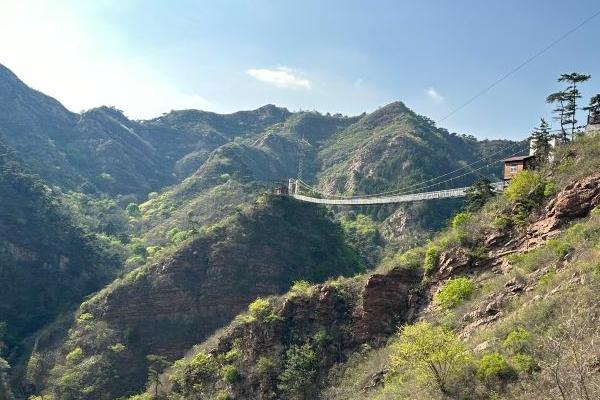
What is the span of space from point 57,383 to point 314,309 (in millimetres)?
25812

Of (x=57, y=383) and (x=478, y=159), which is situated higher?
(x=478, y=159)

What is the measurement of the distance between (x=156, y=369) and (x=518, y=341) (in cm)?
3384

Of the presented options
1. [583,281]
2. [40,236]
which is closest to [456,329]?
[583,281]

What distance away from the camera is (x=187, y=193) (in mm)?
100250

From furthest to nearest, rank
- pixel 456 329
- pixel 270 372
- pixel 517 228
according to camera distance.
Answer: pixel 270 372
pixel 517 228
pixel 456 329

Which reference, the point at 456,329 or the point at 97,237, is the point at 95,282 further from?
the point at 456,329

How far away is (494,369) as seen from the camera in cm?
1789

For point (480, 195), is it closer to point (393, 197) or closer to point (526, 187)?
point (526, 187)

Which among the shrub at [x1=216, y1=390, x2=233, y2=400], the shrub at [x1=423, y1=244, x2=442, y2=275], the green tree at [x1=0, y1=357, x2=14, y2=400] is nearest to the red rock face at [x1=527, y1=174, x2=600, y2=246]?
the shrub at [x1=423, y1=244, x2=442, y2=275]

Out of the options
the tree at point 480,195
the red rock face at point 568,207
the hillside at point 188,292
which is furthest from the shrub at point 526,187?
the hillside at point 188,292

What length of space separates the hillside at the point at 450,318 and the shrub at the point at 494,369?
4 centimetres

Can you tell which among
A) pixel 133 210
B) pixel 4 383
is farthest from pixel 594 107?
pixel 133 210

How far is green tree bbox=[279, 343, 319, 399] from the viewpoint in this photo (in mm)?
28969

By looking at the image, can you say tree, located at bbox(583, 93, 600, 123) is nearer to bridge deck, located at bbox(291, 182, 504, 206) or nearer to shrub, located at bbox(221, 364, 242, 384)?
bridge deck, located at bbox(291, 182, 504, 206)
